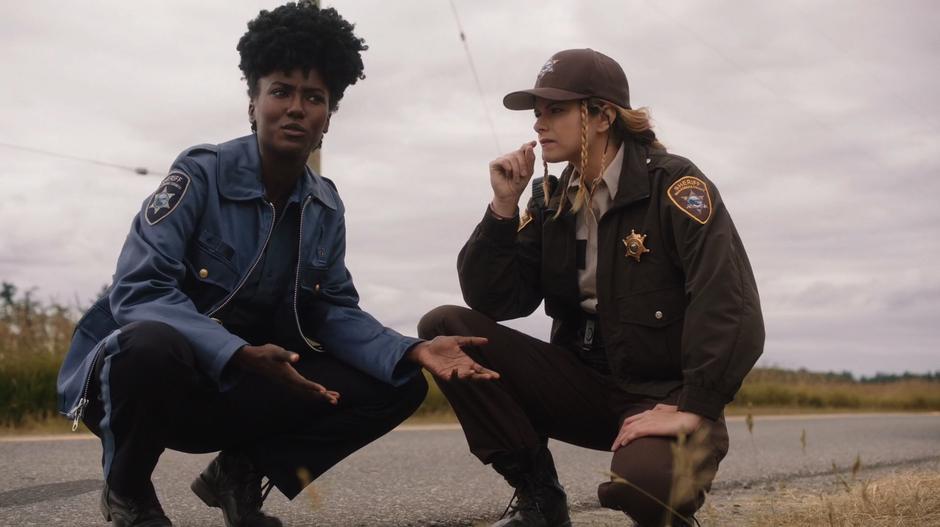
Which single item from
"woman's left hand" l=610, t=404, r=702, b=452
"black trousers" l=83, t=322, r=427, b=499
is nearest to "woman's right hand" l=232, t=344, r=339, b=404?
"black trousers" l=83, t=322, r=427, b=499

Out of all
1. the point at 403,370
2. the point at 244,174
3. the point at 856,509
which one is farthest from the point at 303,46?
the point at 856,509

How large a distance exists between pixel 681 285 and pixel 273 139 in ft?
4.92

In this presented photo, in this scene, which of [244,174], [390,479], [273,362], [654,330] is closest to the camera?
[273,362]

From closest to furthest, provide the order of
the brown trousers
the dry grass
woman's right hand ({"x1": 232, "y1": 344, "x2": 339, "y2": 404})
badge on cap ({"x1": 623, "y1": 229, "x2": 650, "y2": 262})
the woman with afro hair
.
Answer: woman's right hand ({"x1": 232, "y1": 344, "x2": 339, "y2": 404})
the woman with afro hair
badge on cap ({"x1": 623, "y1": 229, "x2": 650, "y2": 262})
the brown trousers
the dry grass

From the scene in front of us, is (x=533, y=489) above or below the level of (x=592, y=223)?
below

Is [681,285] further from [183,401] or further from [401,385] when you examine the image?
[183,401]

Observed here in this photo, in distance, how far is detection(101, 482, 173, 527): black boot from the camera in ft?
10.7

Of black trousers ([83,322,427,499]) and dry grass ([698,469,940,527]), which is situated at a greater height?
black trousers ([83,322,427,499])

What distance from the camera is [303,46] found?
3746mm

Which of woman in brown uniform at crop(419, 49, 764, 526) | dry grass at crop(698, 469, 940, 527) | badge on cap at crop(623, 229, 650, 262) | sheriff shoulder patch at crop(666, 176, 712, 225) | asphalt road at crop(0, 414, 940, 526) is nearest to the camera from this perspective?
woman in brown uniform at crop(419, 49, 764, 526)

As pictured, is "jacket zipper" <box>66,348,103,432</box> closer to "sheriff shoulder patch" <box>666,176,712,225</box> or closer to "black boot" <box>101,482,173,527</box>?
"black boot" <box>101,482,173,527</box>

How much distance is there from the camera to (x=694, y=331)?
10.5ft

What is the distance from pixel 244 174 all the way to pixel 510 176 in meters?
0.94

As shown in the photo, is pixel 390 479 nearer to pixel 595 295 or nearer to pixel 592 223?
pixel 595 295
